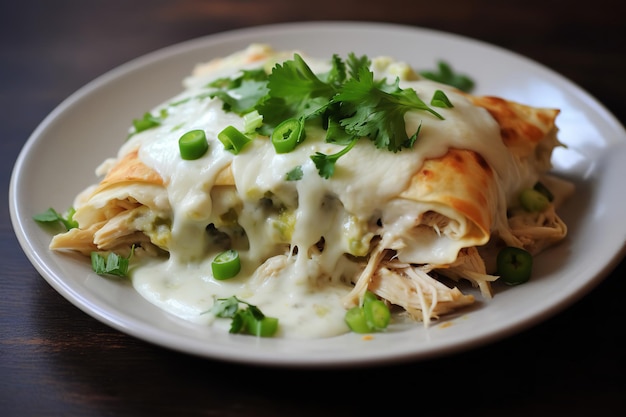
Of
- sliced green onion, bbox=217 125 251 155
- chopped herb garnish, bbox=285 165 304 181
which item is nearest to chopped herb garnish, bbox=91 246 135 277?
sliced green onion, bbox=217 125 251 155

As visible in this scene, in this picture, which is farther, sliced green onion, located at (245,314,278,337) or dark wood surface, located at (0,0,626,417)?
sliced green onion, located at (245,314,278,337)

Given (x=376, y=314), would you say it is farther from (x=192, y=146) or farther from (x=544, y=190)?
(x=544, y=190)

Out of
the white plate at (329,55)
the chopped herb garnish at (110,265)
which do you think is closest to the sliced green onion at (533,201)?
the white plate at (329,55)

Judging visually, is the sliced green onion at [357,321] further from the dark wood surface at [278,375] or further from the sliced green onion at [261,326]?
the sliced green onion at [261,326]

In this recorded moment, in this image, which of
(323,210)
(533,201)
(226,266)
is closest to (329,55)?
(533,201)

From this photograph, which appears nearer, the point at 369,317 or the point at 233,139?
the point at 369,317

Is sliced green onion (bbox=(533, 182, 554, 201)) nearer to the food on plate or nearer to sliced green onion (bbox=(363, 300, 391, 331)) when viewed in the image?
the food on plate
